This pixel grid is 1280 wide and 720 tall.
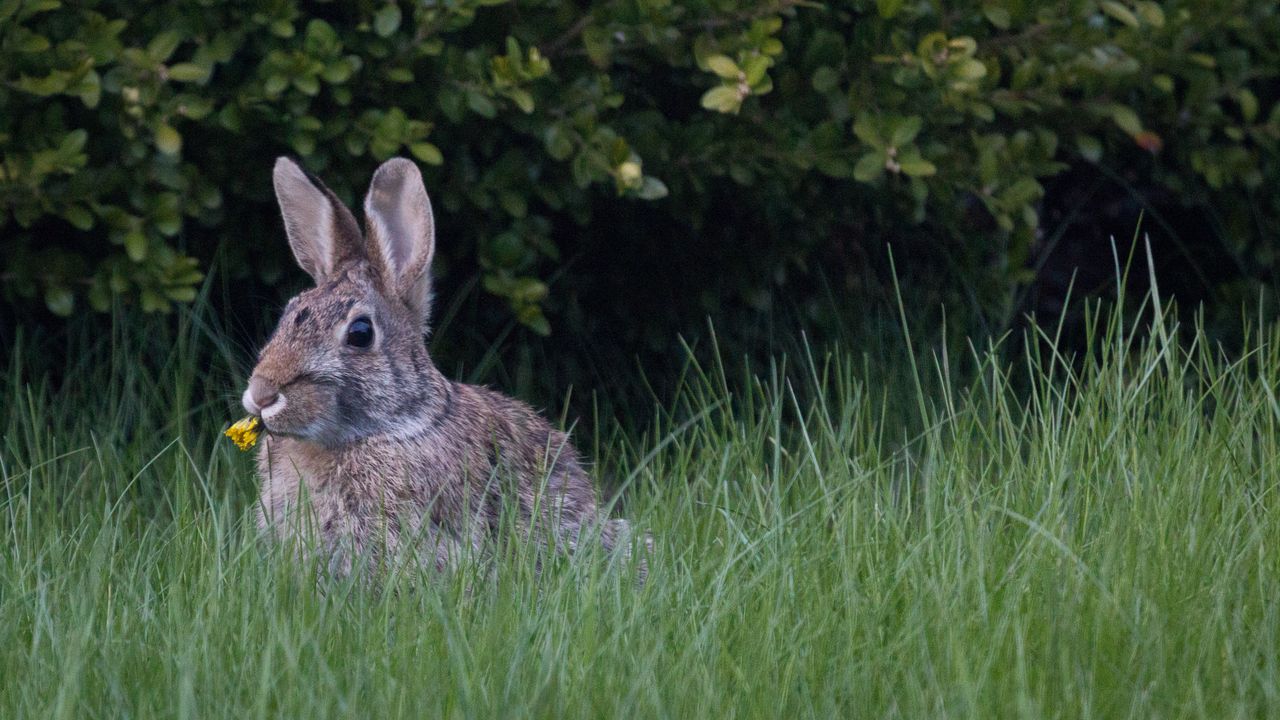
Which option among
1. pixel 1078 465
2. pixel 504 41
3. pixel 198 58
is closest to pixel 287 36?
pixel 198 58

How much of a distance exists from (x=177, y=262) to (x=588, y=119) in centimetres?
125

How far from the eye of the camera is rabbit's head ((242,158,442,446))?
3.89 meters

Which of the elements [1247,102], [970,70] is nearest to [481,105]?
[970,70]

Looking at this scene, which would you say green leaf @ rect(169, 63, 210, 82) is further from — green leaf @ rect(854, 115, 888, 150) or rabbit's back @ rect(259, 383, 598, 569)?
green leaf @ rect(854, 115, 888, 150)

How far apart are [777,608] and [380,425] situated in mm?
1251

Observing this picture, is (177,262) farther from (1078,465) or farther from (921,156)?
(1078,465)

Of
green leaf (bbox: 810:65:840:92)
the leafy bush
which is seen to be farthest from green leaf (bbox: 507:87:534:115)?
green leaf (bbox: 810:65:840:92)

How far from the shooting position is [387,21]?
463 centimetres

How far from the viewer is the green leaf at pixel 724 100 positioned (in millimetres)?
4719

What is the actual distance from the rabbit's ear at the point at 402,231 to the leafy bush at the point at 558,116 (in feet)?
1.41

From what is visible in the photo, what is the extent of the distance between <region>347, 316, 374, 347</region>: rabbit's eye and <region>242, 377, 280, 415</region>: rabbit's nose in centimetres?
25

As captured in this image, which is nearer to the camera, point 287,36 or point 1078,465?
point 1078,465

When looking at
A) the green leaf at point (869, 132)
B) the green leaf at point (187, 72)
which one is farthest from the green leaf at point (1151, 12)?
the green leaf at point (187, 72)

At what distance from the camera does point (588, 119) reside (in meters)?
4.86
